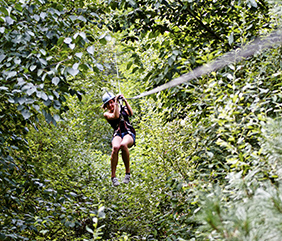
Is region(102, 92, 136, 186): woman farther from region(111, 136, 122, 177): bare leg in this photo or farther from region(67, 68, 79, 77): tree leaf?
region(67, 68, 79, 77): tree leaf

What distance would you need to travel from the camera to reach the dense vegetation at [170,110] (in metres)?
1.60

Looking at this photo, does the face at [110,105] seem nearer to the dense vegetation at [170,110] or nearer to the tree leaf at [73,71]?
the dense vegetation at [170,110]

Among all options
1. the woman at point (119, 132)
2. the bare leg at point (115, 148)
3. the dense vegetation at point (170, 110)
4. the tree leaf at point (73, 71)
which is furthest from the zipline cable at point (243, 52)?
the bare leg at point (115, 148)

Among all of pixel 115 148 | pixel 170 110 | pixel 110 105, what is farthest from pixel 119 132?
pixel 170 110

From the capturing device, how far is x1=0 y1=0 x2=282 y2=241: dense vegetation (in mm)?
1604

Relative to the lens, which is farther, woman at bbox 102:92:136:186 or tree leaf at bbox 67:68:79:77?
woman at bbox 102:92:136:186

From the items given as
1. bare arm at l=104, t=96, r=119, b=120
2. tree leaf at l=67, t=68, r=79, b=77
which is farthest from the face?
tree leaf at l=67, t=68, r=79, b=77

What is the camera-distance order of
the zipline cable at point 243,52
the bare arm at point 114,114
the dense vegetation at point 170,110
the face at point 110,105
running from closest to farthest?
the dense vegetation at point 170,110, the zipline cable at point 243,52, the bare arm at point 114,114, the face at point 110,105

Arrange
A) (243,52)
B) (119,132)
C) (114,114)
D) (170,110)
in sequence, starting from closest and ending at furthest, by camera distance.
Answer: (243,52)
(114,114)
(170,110)
(119,132)

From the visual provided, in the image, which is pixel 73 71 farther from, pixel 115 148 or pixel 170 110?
pixel 170 110

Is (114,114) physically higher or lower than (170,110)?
higher

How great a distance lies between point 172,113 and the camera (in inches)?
167

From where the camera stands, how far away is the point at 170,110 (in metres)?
4.27

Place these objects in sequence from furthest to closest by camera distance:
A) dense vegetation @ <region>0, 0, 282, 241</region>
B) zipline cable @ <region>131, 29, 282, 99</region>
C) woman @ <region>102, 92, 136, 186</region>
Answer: woman @ <region>102, 92, 136, 186</region>, zipline cable @ <region>131, 29, 282, 99</region>, dense vegetation @ <region>0, 0, 282, 241</region>
